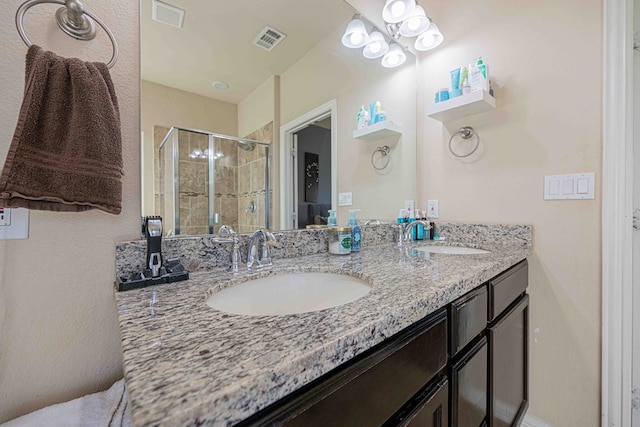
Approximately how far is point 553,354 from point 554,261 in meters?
0.43

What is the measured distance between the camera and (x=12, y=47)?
24.3 inches

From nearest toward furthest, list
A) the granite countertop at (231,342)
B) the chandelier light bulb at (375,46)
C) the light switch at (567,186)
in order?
the granite countertop at (231,342) → the light switch at (567,186) → the chandelier light bulb at (375,46)

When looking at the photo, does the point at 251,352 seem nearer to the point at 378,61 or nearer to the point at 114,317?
the point at 114,317

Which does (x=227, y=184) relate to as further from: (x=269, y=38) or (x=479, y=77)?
(x=479, y=77)

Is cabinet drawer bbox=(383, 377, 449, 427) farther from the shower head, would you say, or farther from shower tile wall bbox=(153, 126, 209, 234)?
the shower head

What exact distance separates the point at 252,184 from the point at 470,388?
97 centimetres

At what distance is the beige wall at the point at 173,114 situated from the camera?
80 centimetres

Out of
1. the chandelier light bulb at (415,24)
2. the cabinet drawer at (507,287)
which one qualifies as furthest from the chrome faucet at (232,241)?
the chandelier light bulb at (415,24)

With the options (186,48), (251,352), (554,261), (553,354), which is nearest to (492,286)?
(554,261)

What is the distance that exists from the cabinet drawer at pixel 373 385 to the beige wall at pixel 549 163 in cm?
97

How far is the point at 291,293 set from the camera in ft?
2.71

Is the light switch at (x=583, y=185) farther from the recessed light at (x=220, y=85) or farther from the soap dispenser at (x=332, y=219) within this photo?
the recessed light at (x=220, y=85)

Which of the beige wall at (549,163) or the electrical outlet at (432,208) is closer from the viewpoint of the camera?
the beige wall at (549,163)

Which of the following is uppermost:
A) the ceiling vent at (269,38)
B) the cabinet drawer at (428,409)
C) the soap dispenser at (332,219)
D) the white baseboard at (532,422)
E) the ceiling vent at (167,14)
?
the ceiling vent at (269,38)
